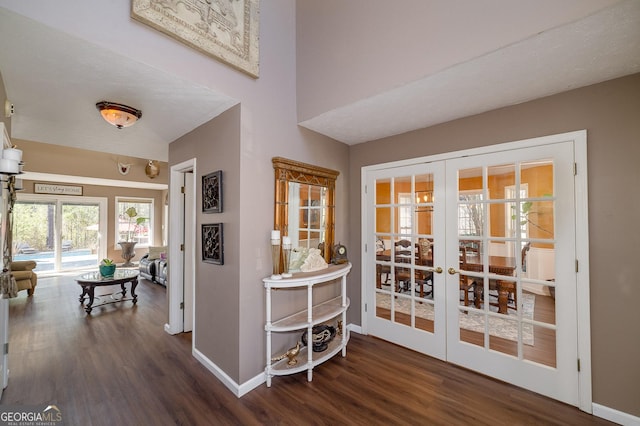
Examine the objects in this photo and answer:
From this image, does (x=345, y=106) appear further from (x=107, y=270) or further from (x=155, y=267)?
(x=155, y=267)

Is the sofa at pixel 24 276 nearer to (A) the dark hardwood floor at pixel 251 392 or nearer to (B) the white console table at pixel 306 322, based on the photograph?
(A) the dark hardwood floor at pixel 251 392

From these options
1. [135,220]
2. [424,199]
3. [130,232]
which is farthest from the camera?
[135,220]

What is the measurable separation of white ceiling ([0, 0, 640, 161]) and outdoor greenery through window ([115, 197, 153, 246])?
19.7 ft

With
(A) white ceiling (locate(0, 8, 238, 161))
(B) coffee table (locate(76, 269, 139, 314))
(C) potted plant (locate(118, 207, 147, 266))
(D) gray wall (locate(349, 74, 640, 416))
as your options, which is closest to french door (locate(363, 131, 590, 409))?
(D) gray wall (locate(349, 74, 640, 416))

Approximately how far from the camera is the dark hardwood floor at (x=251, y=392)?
75.2 inches

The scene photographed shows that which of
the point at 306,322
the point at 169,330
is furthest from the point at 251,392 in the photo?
the point at 169,330

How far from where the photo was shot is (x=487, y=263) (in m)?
2.41

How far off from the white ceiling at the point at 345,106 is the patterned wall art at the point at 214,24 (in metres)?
0.29

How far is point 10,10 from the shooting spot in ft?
4.18

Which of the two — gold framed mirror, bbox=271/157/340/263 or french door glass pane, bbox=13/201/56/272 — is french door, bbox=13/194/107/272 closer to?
french door glass pane, bbox=13/201/56/272

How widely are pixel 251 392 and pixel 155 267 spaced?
4.81 meters

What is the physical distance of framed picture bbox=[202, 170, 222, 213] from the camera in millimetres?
2412

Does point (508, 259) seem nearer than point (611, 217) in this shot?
No

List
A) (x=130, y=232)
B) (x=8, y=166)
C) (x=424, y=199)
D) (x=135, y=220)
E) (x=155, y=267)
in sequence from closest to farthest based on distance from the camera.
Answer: (x=8, y=166) < (x=424, y=199) < (x=155, y=267) < (x=130, y=232) < (x=135, y=220)
